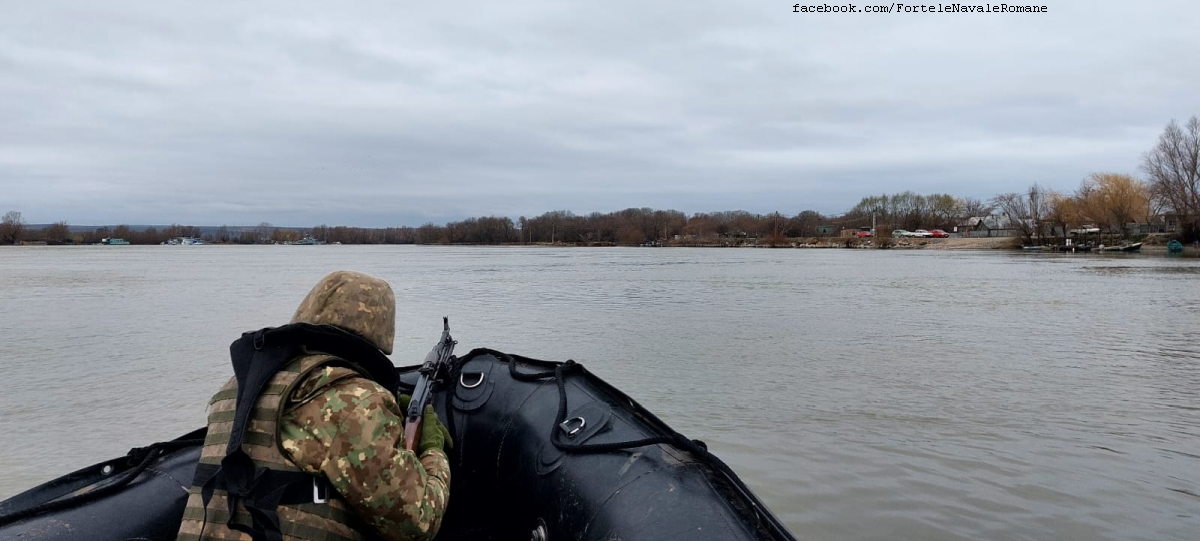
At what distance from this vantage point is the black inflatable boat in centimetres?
250

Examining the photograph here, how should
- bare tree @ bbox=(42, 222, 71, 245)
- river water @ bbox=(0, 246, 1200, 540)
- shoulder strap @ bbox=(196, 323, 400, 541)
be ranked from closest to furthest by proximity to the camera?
shoulder strap @ bbox=(196, 323, 400, 541) < river water @ bbox=(0, 246, 1200, 540) < bare tree @ bbox=(42, 222, 71, 245)

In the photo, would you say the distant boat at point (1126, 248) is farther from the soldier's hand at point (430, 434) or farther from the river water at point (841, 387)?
the soldier's hand at point (430, 434)

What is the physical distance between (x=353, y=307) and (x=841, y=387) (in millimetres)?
6770

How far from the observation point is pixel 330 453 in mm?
2074

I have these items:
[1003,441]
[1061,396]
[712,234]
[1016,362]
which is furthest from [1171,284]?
[712,234]

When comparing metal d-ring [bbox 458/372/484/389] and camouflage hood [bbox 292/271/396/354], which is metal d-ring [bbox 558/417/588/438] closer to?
metal d-ring [bbox 458/372/484/389]

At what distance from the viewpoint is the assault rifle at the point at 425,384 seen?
2.65m

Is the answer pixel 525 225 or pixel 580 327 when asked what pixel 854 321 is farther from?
pixel 525 225

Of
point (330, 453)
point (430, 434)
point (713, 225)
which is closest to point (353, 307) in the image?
point (330, 453)

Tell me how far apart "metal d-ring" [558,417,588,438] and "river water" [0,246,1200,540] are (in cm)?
199

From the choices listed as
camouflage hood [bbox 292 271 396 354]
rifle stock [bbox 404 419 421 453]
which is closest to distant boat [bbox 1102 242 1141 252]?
rifle stock [bbox 404 419 421 453]

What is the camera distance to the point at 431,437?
269 centimetres

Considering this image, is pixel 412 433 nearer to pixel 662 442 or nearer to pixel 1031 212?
pixel 662 442

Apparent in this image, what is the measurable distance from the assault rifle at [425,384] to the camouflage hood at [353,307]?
338 millimetres
